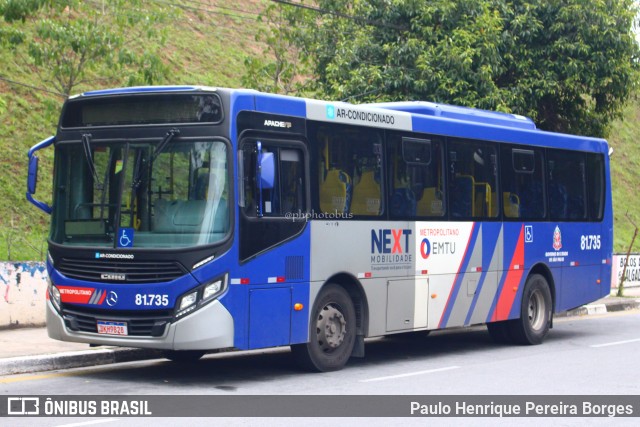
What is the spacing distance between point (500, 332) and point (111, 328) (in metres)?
7.52

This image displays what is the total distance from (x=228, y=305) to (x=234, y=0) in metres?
33.6

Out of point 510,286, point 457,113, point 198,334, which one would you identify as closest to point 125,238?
point 198,334

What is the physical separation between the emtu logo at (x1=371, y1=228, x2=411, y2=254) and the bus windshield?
268 centimetres

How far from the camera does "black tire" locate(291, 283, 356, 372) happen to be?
1195cm

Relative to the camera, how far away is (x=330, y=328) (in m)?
12.2

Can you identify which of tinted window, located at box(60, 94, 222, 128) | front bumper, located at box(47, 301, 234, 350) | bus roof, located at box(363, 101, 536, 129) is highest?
bus roof, located at box(363, 101, 536, 129)

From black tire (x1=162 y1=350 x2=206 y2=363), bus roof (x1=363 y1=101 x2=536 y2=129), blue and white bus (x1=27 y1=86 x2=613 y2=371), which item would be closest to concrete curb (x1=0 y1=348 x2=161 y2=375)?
black tire (x1=162 y1=350 x2=206 y2=363)

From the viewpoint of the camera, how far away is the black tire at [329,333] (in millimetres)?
11953

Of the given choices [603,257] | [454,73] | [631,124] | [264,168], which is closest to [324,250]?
[264,168]

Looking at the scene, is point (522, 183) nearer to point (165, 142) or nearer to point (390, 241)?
point (390, 241)

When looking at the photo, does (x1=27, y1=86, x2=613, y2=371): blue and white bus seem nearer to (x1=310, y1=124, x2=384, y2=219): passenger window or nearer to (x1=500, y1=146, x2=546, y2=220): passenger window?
(x1=310, y1=124, x2=384, y2=219): passenger window

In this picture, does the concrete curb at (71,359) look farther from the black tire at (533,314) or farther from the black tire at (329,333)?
the black tire at (533,314)

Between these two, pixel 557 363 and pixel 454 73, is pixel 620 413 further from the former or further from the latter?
pixel 454 73

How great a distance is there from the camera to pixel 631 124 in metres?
51.5
